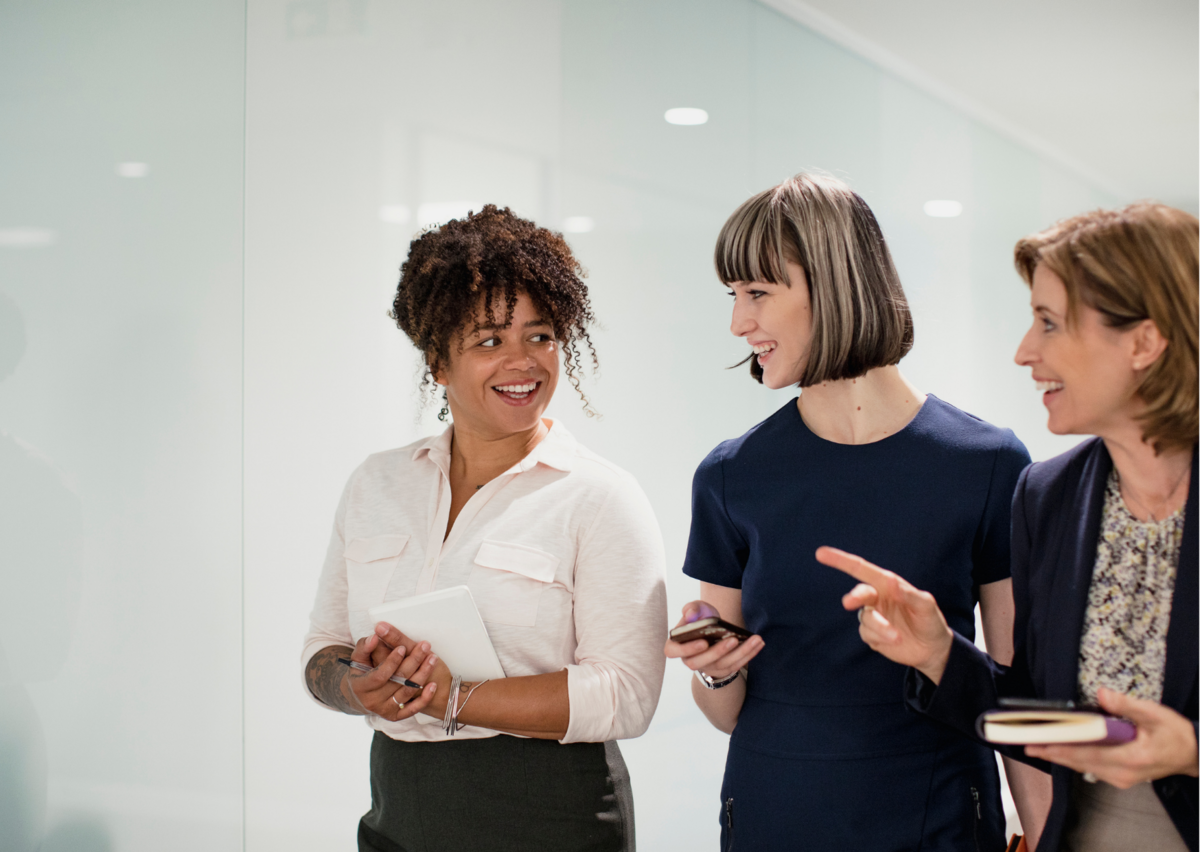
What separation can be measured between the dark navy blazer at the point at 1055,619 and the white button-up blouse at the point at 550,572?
0.46 metres

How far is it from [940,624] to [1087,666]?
0.17m

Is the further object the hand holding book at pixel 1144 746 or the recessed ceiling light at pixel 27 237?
the recessed ceiling light at pixel 27 237

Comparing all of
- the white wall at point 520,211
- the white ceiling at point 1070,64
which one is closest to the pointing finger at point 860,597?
the white wall at point 520,211

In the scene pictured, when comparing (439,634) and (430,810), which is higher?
(439,634)

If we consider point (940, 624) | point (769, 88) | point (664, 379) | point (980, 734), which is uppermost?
point (769, 88)

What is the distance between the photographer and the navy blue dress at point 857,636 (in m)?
1.46

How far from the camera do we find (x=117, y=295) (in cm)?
223

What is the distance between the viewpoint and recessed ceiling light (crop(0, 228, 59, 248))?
6.88ft

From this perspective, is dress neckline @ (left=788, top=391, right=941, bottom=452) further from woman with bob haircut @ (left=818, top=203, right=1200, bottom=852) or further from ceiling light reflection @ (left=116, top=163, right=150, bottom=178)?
ceiling light reflection @ (left=116, top=163, right=150, bottom=178)

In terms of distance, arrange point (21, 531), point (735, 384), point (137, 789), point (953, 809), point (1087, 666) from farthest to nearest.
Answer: point (735, 384)
point (137, 789)
point (21, 531)
point (953, 809)
point (1087, 666)

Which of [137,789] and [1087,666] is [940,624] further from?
[137,789]

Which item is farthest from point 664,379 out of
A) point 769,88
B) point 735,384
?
point 769,88

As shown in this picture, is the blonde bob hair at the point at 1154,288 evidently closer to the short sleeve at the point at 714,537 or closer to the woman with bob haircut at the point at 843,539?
the woman with bob haircut at the point at 843,539

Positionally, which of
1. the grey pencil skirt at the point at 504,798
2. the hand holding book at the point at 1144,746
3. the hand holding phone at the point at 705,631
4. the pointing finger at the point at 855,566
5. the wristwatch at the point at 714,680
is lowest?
the grey pencil skirt at the point at 504,798
